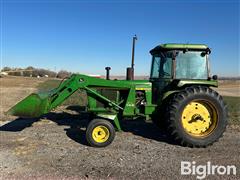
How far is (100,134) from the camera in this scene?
6402 millimetres

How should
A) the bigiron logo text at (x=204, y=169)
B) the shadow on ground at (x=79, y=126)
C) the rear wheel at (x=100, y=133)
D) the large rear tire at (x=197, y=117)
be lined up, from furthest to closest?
the shadow on ground at (x=79, y=126) → the large rear tire at (x=197, y=117) → the rear wheel at (x=100, y=133) → the bigiron logo text at (x=204, y=169)

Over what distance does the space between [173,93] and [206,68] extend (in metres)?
1.05

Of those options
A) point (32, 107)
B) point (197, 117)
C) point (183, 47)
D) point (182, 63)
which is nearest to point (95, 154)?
point (32, 107)

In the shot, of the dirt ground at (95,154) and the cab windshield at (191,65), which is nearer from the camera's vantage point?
the dirt ground at (95,154)

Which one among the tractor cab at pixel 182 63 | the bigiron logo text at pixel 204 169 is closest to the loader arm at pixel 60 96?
the tractor cab at pixel 182 63

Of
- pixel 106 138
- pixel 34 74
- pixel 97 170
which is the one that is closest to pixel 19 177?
pixel 97 170

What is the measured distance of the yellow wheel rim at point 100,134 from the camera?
20.8 ft

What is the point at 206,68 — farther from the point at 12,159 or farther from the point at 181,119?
the point at 12,159

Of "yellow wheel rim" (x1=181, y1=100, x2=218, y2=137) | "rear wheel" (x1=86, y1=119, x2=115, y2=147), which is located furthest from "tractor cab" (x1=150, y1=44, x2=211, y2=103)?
"rear wheel" (x1=86, y1=119, x2=115, y2=147)

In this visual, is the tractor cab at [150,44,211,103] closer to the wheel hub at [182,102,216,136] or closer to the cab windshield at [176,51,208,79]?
the cab windshield at [176,51,208,79]

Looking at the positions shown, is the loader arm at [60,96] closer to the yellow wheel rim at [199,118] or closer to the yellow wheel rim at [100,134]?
the yellow wheel rim at [100,134]

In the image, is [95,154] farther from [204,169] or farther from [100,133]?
[204,169]

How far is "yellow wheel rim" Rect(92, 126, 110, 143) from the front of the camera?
6336mm

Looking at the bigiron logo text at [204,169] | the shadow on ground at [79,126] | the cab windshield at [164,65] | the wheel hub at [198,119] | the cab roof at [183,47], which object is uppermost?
the cab roof at [183,47]
